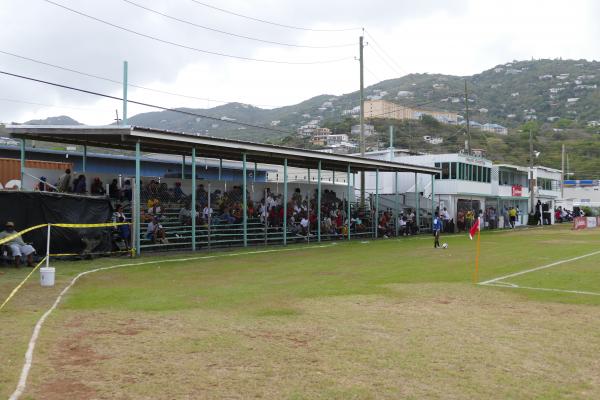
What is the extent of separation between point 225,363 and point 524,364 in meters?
3.49

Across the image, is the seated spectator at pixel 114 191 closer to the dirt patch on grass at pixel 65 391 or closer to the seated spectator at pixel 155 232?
the seated spectator at pixel 155 232

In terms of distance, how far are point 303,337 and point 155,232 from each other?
48.1 feet

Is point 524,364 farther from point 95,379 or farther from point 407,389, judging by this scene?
point 95,379

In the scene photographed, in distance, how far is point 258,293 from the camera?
1248 cm

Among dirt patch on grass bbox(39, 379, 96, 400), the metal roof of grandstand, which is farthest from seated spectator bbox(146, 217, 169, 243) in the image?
dirt patch on grass bbox(39, 379, 96, 400)

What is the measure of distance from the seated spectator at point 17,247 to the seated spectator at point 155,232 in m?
5.75

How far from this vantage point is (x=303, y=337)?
8.27 meters

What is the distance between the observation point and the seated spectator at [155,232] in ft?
72.1

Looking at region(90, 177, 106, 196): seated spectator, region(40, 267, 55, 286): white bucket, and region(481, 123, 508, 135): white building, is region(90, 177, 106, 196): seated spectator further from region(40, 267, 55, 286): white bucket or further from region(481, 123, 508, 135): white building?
region(481, 123, 508, 135): white building

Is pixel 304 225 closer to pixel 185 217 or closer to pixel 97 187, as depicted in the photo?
pixel 185 217

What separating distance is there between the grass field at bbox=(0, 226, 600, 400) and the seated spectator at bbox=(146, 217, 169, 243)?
6305 millimetres

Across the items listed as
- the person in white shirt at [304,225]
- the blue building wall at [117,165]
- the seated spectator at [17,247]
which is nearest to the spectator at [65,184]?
the seated spectator at [17,247]

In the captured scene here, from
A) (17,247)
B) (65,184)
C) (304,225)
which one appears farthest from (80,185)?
(304,225)

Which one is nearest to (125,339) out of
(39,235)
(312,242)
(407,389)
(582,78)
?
(407,389)
